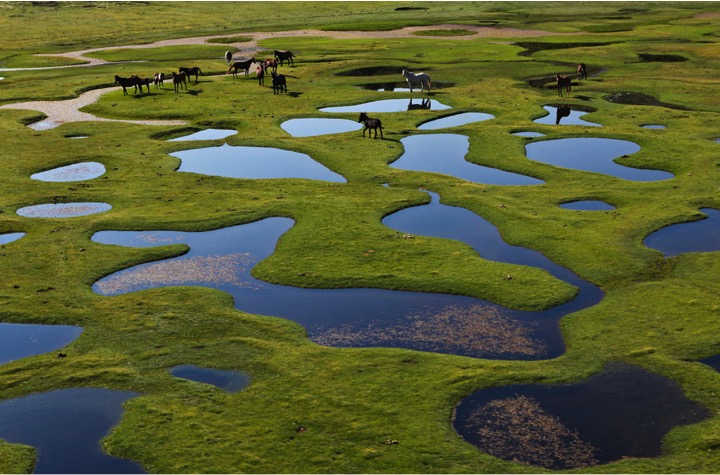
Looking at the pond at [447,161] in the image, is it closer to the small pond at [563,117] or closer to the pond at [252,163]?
the pond at [252,163]

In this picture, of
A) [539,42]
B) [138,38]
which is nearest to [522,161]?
[539,42]

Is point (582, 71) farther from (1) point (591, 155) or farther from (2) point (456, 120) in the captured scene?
(1) point (591, 155)

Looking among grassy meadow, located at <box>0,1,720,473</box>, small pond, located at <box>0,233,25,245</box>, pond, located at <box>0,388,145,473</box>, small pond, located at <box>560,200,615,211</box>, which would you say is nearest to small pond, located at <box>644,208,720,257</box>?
grassy meadow, located at <box>0,1,720,473</box>

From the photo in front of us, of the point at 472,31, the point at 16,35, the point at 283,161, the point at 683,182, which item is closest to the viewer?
the point at 683,182

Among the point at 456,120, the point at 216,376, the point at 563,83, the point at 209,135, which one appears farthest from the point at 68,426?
the point at 563,83

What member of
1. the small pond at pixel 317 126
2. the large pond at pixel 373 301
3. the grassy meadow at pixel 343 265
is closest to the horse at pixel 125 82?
the grassy meadow at pixel 343 265

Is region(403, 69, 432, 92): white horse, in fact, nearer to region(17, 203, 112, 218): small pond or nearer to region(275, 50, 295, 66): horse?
region(275, 50, 295, 66): horse

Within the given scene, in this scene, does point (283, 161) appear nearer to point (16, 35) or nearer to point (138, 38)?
point (138, 38)
